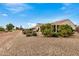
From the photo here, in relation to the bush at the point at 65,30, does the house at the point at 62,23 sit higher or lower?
higher

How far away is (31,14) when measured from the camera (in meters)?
7.54

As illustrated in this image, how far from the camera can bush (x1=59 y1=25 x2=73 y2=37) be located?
24.7 ft

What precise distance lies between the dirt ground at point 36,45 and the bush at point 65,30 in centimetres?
6

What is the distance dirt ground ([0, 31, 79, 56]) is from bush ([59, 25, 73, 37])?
6cm

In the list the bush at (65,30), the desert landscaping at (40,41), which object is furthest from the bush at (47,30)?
the bush at (65,30)

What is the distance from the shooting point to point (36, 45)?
24.7 feet

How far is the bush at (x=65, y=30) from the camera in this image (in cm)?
754

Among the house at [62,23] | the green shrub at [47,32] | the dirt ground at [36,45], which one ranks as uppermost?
the house at [62,23]

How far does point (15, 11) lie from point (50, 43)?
67 cm

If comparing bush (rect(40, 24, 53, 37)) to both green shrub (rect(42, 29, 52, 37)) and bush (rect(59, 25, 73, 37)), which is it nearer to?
green shrub (rect(42, 29, 52, 37))

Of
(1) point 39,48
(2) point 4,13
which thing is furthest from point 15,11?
(1) point 39,48

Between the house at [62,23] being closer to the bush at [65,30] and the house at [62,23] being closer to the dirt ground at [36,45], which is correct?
the bush at [65,30]

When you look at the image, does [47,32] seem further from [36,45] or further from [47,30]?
[36,45]

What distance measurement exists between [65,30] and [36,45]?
1.53ft
